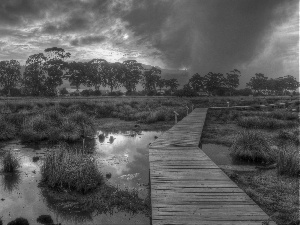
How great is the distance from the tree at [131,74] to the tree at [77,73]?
13.7 metres

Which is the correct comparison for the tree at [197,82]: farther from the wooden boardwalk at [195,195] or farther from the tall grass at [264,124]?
the wooden boardwalk at [195,195]

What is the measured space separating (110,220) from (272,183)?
4.98 m

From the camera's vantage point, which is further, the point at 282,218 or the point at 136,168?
the point at 136,168

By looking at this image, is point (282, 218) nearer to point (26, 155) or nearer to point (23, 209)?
point (23, 209)

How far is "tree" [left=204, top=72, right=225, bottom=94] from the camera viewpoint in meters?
86.7

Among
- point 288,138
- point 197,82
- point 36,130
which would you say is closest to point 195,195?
point 288,138

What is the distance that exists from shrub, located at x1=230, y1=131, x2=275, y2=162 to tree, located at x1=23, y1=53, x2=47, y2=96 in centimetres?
6216

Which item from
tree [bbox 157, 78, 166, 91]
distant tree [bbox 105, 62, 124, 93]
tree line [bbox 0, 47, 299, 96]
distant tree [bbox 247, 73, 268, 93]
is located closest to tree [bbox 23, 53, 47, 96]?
tree line [bbox 0, 47, 299, 96]

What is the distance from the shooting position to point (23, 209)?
705cm

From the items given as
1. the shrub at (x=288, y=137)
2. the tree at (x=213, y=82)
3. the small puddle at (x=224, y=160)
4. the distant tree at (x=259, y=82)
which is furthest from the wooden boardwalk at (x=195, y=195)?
the distant tree at (x=259, y=82)

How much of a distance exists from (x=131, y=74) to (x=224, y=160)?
258 feet

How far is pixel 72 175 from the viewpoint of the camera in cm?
819

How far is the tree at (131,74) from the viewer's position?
87425 millimetres

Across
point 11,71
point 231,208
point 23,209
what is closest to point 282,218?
point 231,208
